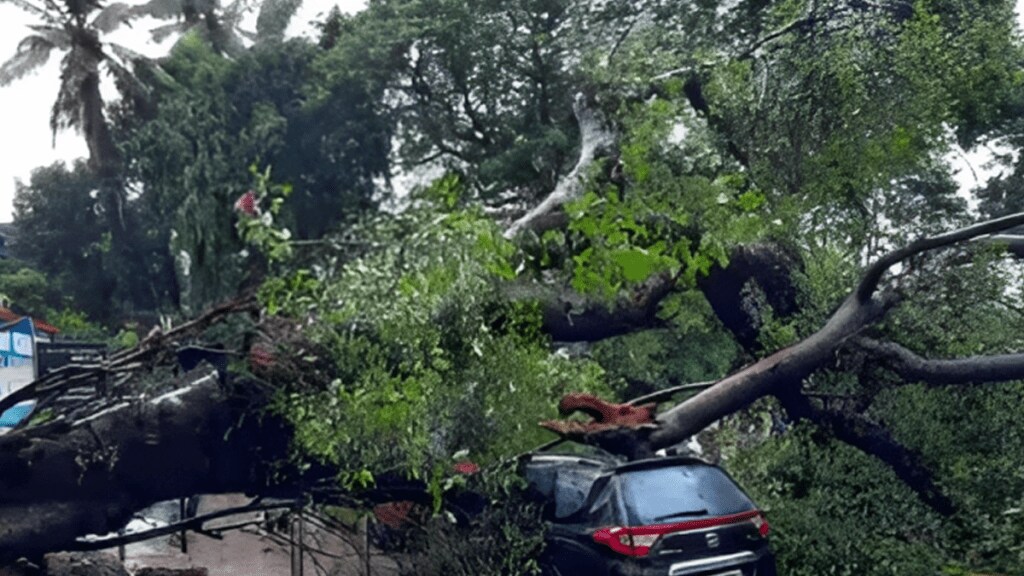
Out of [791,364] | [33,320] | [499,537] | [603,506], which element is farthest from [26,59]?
[791,364]

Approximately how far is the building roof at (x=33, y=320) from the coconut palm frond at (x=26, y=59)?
327cm

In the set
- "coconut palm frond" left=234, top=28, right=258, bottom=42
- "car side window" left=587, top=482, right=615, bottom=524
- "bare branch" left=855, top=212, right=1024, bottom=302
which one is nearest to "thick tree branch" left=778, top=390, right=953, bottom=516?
"bare branch" left=855, top=212, right=1024, bottom=302

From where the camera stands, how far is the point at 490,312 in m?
7.14

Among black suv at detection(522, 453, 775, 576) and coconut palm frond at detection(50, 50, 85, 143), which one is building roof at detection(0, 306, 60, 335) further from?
black suv at detection(522, 453, 775, 576)

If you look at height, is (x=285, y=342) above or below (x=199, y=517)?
above

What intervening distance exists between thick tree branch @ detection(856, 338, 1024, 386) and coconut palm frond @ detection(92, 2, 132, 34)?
9773 mm

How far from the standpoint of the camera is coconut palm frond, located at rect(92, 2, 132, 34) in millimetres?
12711

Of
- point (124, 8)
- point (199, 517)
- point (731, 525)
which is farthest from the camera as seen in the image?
point (124, 8)

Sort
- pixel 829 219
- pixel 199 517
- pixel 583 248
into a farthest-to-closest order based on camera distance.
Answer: pixel 829 219
pixel 583 248
pixel 199 517

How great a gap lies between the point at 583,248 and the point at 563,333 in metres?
0.90

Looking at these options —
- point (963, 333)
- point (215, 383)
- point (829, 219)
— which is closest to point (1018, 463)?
point (963, 333)

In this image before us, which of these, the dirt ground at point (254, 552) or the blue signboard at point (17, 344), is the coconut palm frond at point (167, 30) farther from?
the dirt ground at point (254, 552)

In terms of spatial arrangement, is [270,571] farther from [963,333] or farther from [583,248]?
[963,333]

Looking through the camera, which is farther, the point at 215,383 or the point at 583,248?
the point at 583,248
